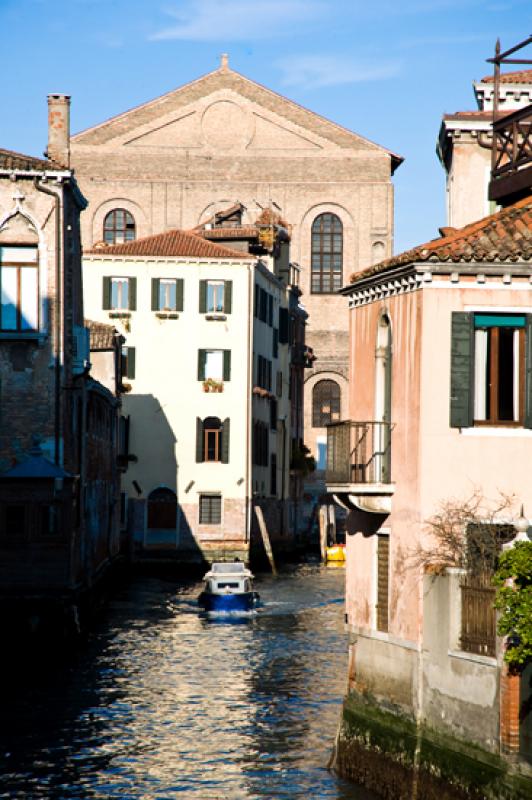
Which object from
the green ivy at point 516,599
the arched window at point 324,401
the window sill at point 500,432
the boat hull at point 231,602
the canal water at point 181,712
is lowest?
the canal water at point 181,712

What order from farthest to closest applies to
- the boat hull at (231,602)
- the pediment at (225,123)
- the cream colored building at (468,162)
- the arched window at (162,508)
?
the pediment at (225,123)
the arched window at (162,508)
the boat hull at (231,602)
the cream colored building at (468,162)

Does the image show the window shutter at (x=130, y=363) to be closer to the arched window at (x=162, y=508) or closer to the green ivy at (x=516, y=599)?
the arched window at (x=162, y=508)

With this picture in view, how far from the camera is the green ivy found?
1521 centimetres

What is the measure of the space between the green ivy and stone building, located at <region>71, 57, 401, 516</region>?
58283 millimetres

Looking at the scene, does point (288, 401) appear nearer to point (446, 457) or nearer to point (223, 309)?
point (223, 309)

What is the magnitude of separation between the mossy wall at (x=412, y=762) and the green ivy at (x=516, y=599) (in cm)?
115

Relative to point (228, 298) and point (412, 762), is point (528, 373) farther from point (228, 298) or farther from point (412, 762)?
point (228, 298)

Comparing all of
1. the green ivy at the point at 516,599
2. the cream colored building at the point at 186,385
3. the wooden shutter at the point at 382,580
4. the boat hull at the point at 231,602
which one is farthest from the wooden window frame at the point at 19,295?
the cream colored building at the point at 186,385

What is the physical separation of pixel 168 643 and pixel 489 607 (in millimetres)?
19845

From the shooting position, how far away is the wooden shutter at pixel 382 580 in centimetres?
1930

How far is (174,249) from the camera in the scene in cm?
5834

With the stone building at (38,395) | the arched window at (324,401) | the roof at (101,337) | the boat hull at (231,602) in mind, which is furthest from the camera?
the arched window at (324,401)

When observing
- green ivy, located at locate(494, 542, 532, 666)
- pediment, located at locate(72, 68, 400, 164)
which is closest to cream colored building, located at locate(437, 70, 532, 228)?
green ivy, located at locate(494, 542, 532, 666)

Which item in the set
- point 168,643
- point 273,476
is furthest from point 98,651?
point 273,476
